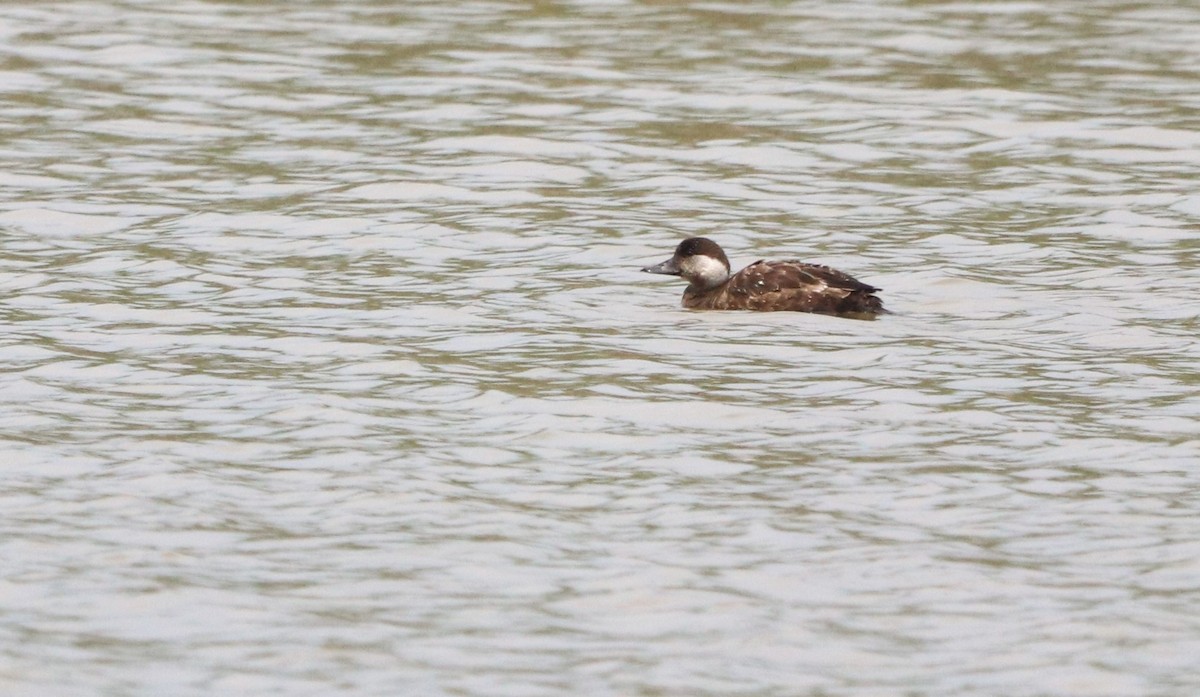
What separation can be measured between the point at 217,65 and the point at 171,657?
15263 mm

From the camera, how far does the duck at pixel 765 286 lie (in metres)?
13.2

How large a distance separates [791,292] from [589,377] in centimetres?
213

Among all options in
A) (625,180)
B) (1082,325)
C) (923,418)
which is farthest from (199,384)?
(625,180)

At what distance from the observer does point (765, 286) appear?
13.6 metres

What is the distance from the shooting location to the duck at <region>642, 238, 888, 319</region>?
13.2m

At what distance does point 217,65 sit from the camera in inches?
880

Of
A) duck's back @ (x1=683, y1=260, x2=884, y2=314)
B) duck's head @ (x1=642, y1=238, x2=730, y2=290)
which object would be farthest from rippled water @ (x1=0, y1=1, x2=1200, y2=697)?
duck's head @ (x1=642, y1=238, x2=730, y2=290)

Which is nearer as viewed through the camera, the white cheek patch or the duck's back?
the duck's back

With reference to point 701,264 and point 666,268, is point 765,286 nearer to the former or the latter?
point 701,264

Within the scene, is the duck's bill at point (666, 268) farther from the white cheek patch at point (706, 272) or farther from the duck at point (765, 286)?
the white cheek patch at point (706, 272)

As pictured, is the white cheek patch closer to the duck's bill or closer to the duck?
the duck

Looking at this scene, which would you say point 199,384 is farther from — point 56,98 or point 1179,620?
point 56,98

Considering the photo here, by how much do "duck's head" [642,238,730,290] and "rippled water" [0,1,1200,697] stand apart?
0.26 meters

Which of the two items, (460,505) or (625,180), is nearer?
(460,505)
